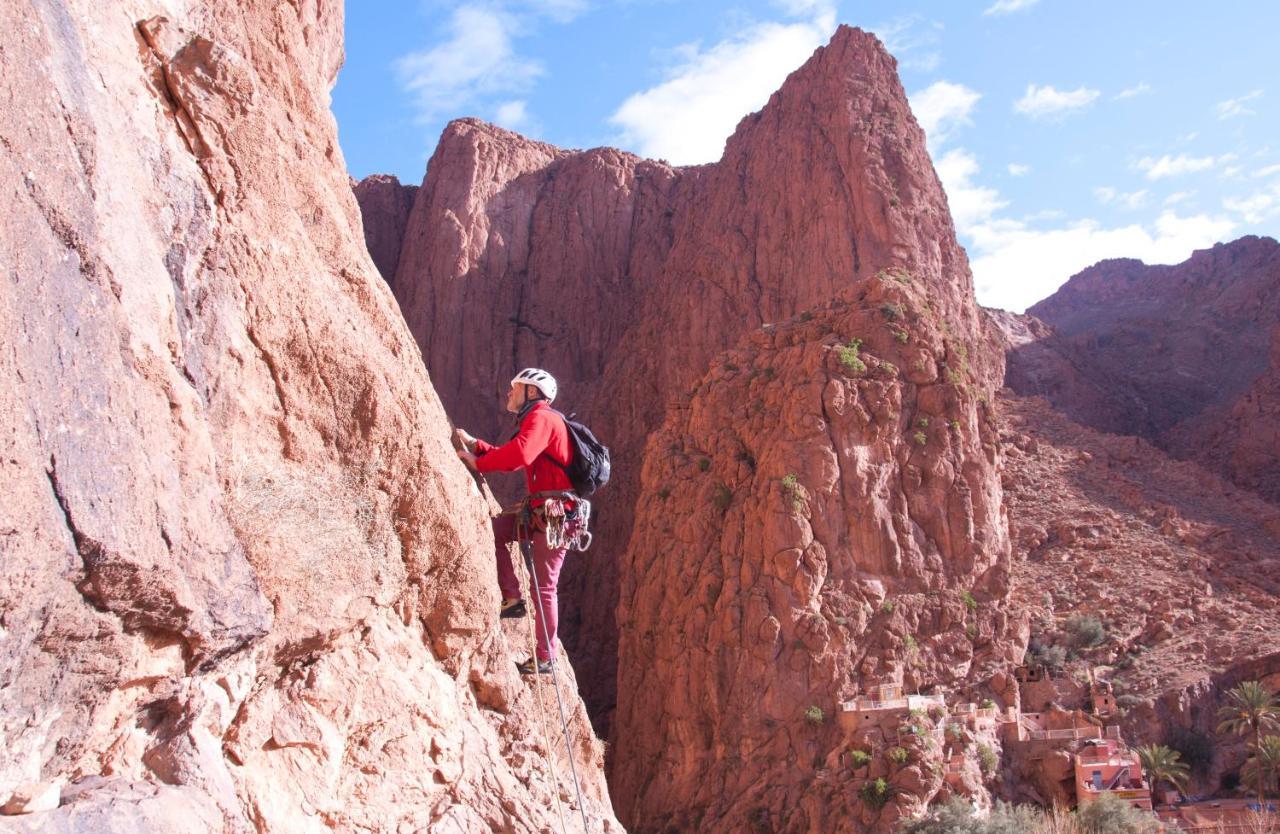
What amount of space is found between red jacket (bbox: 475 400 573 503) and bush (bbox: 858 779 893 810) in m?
23.5

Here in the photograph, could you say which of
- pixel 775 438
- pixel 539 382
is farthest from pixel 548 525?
pixel 775 438

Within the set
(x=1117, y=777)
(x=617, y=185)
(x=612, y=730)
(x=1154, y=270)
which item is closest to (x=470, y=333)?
(x=617, y=185)

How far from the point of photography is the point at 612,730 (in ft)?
124

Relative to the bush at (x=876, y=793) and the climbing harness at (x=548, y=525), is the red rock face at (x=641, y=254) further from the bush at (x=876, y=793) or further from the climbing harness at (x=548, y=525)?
the climbing harness at (x=548, y=525)

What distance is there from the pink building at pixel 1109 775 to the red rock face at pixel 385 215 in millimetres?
43022

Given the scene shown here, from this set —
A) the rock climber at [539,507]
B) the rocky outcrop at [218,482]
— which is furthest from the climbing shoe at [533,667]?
the rocky outcrop at [218,482]

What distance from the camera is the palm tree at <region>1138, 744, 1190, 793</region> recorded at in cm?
3338

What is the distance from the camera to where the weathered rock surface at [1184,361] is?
205 feet

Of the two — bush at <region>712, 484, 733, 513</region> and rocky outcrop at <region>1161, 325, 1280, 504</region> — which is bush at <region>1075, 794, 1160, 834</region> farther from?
rocky outcrop at <region>1161, 325, 1280, 504</region>

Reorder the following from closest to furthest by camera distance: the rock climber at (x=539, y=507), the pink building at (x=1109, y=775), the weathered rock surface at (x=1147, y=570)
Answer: the rock climber at (x=539, y=507), the pink building at (x=1109, y=775), the weathered rock surface at (x=1147, y=570)

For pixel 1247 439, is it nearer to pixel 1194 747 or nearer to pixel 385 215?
pixel 1194 747

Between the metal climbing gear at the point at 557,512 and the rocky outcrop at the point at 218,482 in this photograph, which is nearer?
the rocky outcrop at the point at 218,482

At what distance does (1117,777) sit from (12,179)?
32.2 meters

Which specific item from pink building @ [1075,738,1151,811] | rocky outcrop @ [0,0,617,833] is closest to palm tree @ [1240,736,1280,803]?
pink building @ [1075,738,1151,811]
